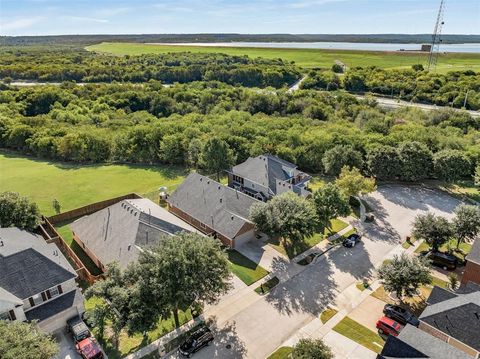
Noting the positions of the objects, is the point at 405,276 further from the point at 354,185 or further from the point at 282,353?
the point at 354,185

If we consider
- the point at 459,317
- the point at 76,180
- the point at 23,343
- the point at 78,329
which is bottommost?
the point at 76,180

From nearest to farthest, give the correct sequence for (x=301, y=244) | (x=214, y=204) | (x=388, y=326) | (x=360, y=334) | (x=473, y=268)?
(x=388, y=326), (x=360, y=334), (x=473, y=268), (x=301, y=244), (x=214, y=204)

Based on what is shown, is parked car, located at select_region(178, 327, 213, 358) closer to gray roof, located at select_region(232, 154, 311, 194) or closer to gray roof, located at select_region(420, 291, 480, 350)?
gray roof, located at select_region(420, 291, 480, 350)

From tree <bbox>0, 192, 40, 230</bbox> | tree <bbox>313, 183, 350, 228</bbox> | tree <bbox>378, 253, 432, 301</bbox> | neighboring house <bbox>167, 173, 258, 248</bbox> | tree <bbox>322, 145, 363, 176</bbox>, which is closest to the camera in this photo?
tree <bbox>378, 253, 432, 301</bbox>

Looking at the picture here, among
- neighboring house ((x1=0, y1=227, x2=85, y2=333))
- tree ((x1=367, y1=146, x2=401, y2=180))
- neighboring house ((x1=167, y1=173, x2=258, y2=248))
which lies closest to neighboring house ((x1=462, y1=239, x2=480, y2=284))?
neighboring house ((x1=167, y1=173, x2=258, y2=248))

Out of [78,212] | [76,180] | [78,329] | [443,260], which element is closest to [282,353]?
[78,329]

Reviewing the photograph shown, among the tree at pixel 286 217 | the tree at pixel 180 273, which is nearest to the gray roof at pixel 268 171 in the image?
the tree at pixel 286 217
